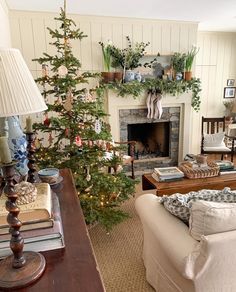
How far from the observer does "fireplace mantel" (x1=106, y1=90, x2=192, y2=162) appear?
13.1ft

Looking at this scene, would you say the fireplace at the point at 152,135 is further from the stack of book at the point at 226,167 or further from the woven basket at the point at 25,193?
the woven basket at the point at 25,193

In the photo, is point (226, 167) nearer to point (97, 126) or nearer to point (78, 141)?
point (97, 126)

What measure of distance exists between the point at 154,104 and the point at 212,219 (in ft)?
9.88

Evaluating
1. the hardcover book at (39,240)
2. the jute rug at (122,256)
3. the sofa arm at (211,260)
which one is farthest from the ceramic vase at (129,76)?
the hardcover book at (39,240)

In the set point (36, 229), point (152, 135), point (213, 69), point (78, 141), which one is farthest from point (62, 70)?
point (213, 69)

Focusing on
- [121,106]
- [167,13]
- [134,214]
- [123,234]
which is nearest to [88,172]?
[123,234]

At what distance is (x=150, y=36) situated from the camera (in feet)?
12.9

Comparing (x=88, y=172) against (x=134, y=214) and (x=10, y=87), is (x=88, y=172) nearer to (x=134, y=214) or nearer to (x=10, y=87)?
(x=134, y=214)

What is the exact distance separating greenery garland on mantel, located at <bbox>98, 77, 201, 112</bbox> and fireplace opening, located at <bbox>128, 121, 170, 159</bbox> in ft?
2.14

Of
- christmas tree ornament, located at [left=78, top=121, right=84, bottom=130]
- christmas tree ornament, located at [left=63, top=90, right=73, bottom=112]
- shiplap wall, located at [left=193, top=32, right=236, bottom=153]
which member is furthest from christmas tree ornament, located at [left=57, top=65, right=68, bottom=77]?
shiplap wall, located at [left=193, top=32, right=236, bottom=153]

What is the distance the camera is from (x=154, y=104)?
4074mm

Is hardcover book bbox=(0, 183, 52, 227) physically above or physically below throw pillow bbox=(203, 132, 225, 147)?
above

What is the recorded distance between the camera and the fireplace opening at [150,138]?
177 inches

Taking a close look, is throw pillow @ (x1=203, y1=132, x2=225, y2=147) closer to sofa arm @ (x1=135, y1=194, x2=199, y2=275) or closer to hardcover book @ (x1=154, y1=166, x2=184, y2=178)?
hardcover book @ (x1=154, y1=166, x2=184, y2=178)
